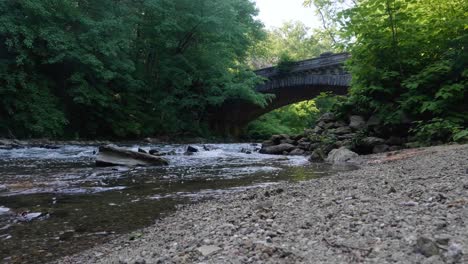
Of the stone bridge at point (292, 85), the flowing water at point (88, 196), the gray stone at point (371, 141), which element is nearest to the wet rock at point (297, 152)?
the gray stone at point (371, 141)

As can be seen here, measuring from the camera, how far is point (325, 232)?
98.8 inches

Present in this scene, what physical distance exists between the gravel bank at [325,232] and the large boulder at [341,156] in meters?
6.01

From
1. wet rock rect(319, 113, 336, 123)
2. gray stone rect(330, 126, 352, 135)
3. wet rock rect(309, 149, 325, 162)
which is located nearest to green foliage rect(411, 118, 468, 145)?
wet rock rect(309, 149, 325, 162)

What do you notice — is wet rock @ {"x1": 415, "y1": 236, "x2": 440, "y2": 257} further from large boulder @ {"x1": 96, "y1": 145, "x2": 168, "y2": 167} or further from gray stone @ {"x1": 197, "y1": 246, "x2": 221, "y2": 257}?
large boulder @ {"x1": 96, "y1": 145, "x2": 168, "y2": 167}

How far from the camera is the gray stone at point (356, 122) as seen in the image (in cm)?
1235

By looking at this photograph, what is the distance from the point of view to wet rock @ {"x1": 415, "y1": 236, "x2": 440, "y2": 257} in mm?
1867

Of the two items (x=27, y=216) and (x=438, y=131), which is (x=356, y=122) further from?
(x=27, y=216)

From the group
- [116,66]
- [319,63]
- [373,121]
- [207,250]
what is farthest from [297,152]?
[319,63]

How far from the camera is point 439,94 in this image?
30.6 ft

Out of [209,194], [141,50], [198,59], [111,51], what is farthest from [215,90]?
[209,194]

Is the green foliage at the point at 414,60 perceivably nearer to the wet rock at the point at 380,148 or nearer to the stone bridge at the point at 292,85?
the wet rock at the point at 380,148

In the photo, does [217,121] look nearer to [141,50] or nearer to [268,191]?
[141,50]

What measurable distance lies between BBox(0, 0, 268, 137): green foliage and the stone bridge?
219 centimetres

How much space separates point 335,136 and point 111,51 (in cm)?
1224
